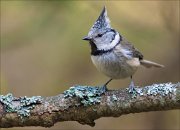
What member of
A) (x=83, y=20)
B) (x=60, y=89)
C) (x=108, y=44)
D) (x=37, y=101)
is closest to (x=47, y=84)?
(x=60, y=89)

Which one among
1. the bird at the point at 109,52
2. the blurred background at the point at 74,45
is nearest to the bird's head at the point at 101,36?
the bird at the point at 109,52

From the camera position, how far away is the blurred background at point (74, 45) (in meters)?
4.38

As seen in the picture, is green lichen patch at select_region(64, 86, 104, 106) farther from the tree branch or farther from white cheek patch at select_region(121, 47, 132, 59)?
white cheek patch at select_region(121, 47, 132, 59)

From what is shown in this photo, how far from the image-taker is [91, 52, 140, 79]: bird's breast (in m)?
3.67

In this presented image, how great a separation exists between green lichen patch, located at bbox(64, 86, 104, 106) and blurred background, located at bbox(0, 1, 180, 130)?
1.15 meters

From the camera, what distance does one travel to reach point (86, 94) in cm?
319

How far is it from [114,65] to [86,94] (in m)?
0.58

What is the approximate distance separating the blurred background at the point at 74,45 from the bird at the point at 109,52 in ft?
1.90

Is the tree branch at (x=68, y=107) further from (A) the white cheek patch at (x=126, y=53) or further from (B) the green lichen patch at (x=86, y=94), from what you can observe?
(A) the white cheek patch at (x=126, y=53)

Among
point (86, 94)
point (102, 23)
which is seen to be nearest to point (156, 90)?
point (86, 94)

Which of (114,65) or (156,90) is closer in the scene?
(156,90)

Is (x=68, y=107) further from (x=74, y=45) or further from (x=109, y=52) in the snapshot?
(x=74, y=45)

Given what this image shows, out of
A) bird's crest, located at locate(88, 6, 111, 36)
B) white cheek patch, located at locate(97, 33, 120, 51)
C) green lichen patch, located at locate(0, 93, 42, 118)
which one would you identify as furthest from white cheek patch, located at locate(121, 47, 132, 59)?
green lichen patch, located at locate(0, 93, 42, 118)

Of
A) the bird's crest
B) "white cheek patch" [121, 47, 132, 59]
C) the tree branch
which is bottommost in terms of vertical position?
the tree branch
